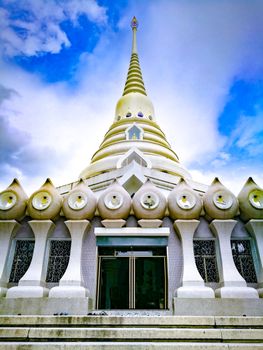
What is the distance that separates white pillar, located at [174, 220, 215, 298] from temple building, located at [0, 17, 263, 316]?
0.10 ft

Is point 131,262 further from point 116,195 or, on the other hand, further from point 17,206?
point 17,206

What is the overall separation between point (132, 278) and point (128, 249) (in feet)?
3.23

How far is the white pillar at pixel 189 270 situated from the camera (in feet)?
29.9

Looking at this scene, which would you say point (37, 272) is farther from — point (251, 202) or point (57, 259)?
point (251, 202)

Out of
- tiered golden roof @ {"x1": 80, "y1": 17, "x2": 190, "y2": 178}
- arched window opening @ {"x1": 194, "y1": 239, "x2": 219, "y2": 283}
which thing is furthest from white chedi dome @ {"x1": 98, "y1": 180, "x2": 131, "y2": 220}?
tiered golden roof @ {"x1": 80, "y1": 17, "x2": 190, "y2": 178}

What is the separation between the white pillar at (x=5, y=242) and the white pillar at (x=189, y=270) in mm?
5878

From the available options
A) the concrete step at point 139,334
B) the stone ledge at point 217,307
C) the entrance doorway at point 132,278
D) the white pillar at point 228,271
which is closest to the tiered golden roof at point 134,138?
the white pillar at point 228,271

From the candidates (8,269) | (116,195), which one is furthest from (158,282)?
(8,269)

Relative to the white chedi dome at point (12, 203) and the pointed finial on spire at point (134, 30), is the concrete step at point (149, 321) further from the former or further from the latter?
the pointed finial on spire at point (134, 30)

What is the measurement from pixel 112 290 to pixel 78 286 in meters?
1.22

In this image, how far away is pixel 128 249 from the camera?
10281mm

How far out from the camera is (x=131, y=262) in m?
10.1

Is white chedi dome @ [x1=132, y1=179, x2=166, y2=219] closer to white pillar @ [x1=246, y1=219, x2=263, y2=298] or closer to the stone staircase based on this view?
white pillar @ [x1=246, y1=219, x2=263, y2=298]

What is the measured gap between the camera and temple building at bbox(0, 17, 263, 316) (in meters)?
9.30
